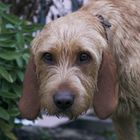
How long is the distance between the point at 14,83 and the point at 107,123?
11.8 feet

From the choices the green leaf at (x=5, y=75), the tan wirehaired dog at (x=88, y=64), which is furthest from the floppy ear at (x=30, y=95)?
the green leaf at (x=5, y=75)

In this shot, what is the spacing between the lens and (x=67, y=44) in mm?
6766

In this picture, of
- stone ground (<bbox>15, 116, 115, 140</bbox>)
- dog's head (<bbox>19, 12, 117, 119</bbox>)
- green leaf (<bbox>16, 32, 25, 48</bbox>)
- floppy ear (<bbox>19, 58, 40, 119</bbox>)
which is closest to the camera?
dog's head (<bbox>19, 12, 117, 119</bbox>)

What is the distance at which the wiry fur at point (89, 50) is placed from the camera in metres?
6.77

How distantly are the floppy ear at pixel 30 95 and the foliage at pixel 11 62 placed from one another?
812 millimetres

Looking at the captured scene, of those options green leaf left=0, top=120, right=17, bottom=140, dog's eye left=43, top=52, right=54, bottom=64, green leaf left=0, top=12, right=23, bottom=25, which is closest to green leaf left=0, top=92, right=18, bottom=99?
green leaf left=0, top=120, right=17, bottom=140

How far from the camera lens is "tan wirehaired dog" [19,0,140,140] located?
676cm

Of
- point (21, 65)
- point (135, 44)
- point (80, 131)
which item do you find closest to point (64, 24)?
point (135, 44)

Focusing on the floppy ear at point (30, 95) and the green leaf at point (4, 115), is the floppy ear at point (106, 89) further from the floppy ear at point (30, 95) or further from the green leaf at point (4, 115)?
the green leaf at point (4, 115)

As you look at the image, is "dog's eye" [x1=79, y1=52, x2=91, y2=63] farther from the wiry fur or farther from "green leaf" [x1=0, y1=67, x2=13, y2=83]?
"green leaf" [x1=0, y1=67, x2=13, y2=83]

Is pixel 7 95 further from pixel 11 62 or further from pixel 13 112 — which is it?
pixel 11 62

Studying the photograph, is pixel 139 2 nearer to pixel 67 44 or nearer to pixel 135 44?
pixel 135 44

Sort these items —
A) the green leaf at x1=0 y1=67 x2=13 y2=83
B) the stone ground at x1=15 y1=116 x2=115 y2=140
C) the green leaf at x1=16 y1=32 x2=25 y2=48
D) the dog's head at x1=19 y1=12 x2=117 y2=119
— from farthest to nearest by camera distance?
the stone ground at x1=15 y1=116 x2=115 y2=140 → the green leaf at x1=16 y1=32 x2=25 y2=48 → the green leaf at x1=0 y1=67 x2=13 y2=83 → the dog's head at x1=19 y1=12 x2=117 y2=119

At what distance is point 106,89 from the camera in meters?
7.18
